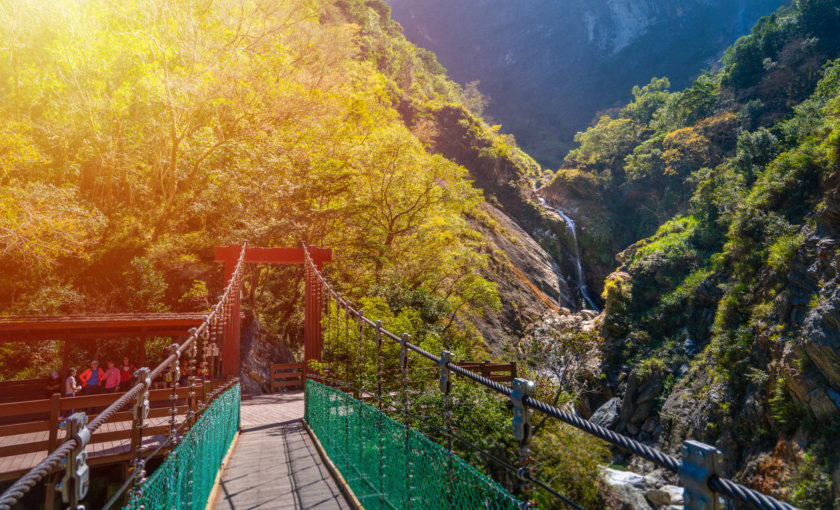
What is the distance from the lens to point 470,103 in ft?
191

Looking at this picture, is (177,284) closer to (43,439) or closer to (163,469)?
(43,439)

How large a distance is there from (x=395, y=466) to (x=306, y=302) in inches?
306

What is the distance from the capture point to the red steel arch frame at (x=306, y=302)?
9.02m

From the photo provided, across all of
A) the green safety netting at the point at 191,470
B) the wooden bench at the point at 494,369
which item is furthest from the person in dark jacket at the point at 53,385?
the wooden bench at the point at 494,369

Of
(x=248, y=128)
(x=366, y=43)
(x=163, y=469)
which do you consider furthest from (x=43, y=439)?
(x=366, y=43)

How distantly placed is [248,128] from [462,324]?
921 cm

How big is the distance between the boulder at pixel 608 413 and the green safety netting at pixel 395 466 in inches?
569

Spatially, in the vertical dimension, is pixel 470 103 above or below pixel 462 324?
above

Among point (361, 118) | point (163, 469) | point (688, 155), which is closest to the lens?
point (163, 469)

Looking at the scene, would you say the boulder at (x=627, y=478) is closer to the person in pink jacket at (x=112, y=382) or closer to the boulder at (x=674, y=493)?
the boulder at (x=674, y=493)

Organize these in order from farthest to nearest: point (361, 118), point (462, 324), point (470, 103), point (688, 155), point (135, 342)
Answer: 1. point (470, 103)
2. point (688, 155)
3. point (361, 118)
4. point (462, 324)
5. point (135, 342)

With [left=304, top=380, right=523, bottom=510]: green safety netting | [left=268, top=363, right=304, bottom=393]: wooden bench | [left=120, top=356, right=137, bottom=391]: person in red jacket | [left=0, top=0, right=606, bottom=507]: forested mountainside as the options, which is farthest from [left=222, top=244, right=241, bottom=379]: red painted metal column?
[left=304, top=380, right=523, bottom=510]: green safety netting

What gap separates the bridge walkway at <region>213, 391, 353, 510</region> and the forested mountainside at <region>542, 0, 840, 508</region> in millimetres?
9807

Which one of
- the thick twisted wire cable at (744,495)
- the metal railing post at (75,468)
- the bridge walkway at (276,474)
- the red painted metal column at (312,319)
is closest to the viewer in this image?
the thick twisted wire cable at (744,495)
